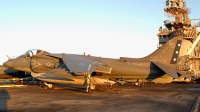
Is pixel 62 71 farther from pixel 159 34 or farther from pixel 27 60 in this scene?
pixel 159 34

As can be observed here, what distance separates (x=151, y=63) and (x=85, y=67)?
8.04m

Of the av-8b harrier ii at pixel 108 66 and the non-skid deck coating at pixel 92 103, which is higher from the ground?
the av-8b harrier ii at pixel 108 66

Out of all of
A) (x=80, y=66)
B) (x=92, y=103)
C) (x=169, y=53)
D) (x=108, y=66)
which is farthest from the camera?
(x=169, y=53)

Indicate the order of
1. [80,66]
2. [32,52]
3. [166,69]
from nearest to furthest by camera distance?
[80,66] → [166,69] → [32,52]

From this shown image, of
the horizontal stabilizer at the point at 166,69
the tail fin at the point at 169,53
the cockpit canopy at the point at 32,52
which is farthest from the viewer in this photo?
the tail fin at the point at 169,53

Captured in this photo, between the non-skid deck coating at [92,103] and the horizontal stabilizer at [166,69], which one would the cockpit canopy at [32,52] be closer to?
the non-skid deck coating at [92,103]

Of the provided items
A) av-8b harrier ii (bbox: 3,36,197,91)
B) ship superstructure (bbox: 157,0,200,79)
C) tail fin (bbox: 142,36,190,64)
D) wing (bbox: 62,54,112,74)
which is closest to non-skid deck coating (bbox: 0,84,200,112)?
wing (bbox: 62,54,112,74)

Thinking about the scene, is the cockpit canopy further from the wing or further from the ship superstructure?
the ship superstructure

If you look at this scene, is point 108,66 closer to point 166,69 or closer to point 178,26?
point 166,69

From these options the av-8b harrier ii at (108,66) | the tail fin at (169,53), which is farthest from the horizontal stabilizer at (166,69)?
the tail fin at (169,53)

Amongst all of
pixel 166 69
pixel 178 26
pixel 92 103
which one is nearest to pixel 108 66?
pixel 166 69

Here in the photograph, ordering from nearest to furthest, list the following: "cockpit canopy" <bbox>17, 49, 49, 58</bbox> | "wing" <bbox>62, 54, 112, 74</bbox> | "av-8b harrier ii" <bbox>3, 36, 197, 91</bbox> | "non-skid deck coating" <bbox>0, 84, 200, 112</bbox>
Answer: "non-skid deck coating" <bbox>0, 84, 200, 112</bbox>, "wing" <bbox>62, 54, 112, 74</bbox>, "av-8b harrier ii" <bbox>3, 36, 197, 91</bbox>, "cockpit canopy" <bbox>17, 49, 49, 58</bbox>

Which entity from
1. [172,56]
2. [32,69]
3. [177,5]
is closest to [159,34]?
[177,5]

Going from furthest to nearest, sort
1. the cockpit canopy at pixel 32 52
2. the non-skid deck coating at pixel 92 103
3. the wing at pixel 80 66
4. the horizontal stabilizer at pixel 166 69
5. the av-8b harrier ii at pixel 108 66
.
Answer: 1. the cockpit canopy at pixel 32 52
2. the horizontal stabilizer at pixel 166 69
3. the av-8b harrier ii at pixel 108 66
4. the wing at pixel 80 66
5. the non-skid deck coating at pixel 92 103
